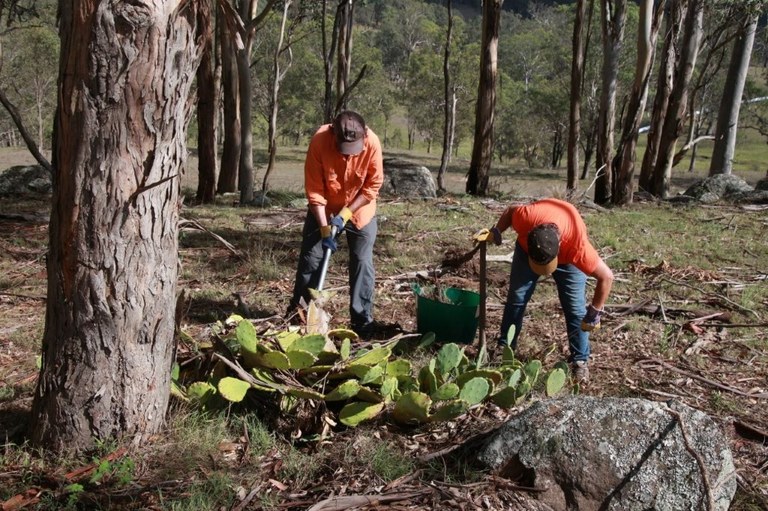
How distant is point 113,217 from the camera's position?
3.06 m

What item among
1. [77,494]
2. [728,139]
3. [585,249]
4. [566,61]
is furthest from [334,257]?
[566,61]

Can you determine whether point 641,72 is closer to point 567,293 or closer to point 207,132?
point 207,132

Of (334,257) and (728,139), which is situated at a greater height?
(728,139)

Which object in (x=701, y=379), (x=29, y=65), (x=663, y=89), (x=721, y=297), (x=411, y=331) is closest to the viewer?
(x=701, y=379)

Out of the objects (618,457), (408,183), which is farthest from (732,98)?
(618,457)

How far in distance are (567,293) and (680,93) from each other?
452 inches

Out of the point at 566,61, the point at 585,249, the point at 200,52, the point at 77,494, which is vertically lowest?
the point at 77,494

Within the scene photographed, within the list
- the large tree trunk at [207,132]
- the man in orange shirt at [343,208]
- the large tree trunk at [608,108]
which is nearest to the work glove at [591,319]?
the man in orange shirt at [343,208]

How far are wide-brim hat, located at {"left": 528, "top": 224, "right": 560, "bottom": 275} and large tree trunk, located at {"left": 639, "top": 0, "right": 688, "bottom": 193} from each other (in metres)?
10.9

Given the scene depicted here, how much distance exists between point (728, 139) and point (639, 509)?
61.5 ft

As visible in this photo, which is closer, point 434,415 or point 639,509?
point 639,509

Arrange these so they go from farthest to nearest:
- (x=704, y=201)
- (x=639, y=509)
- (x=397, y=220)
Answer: (x=704, y=201) → (x=397, y=220) → (x=639, y=509)

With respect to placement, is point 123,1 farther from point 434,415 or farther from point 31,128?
point 31,128

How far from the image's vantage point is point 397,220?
1095cm
